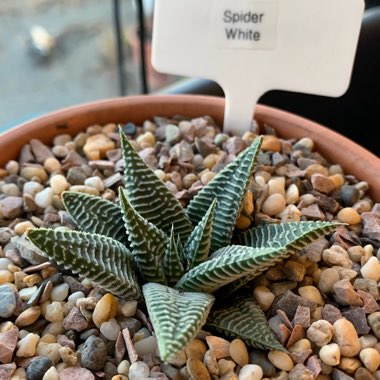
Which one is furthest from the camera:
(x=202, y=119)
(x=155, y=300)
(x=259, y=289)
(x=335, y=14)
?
(x=202, y=119)

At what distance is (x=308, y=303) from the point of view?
72cm

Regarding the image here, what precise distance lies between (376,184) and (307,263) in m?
0.21

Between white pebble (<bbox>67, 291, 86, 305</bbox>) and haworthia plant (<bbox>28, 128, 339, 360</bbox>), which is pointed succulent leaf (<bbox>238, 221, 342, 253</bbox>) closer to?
haworthia plant (<bbox>28, 128, 339, 360</bbox>)

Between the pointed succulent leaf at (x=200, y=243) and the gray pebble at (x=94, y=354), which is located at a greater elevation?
the pointed succulent leaf at (x=200, y=243)

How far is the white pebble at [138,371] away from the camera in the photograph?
2.13ft

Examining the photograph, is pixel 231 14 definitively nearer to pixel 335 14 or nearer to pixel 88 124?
pixel 335 14

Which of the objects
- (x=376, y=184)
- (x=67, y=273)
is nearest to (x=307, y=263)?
(x=376, y=184)

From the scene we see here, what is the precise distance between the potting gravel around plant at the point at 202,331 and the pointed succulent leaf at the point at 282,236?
0.03 meters

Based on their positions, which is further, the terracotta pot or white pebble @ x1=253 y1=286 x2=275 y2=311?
the terracotta pot

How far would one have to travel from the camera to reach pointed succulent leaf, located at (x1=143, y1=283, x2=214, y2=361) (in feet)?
1.81

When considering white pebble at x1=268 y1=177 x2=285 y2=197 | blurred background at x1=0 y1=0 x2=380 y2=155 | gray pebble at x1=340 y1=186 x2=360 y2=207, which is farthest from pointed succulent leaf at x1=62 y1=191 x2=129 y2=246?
blurred background at x1=0 y1=0 x2=380 y2=155

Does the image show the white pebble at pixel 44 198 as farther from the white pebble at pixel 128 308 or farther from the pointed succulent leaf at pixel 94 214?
the white pebble at pixel 128 308

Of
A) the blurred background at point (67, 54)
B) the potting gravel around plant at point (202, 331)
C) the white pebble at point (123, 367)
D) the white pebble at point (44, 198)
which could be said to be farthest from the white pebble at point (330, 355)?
the blurred background at point (67, 54)

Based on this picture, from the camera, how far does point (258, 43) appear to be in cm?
91
